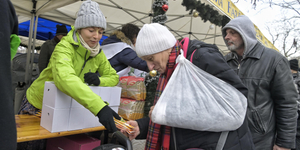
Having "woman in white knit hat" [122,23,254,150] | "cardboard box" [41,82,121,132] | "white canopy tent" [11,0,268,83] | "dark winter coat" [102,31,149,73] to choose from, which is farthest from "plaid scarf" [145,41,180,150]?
"white canopy tent" [11,0,268,83]

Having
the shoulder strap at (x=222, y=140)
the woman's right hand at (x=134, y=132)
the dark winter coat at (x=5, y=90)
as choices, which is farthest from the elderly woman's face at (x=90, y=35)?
the shoulder strap at (x=222, y=140)

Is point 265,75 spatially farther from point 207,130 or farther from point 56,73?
point 56,73

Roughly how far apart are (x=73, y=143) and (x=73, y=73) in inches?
30.1

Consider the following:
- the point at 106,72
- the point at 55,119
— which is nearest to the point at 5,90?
the point at 55,119

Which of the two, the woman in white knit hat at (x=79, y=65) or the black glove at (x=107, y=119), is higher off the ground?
the woman in white knit hat at (x=79, y=65)

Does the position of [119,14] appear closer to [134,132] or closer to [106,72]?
[106,72]

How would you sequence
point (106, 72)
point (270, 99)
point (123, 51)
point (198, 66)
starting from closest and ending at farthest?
point (198, 66) → point (270, 99) → point (106, 72) → point (123, 51)

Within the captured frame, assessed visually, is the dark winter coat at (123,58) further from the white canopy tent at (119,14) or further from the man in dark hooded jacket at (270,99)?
the white canopy tent at (119,14)

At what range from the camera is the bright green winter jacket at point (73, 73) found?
1.56 meters

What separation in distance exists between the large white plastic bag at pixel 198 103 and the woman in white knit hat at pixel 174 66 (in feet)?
0.17

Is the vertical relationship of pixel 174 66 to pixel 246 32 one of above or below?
below

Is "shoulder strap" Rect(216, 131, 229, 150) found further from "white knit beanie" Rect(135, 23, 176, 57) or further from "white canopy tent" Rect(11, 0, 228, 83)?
"white canopy tent" Rect(11, 0, 228, 83)

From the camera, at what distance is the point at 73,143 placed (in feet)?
6.35

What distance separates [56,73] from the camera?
5.39ft
